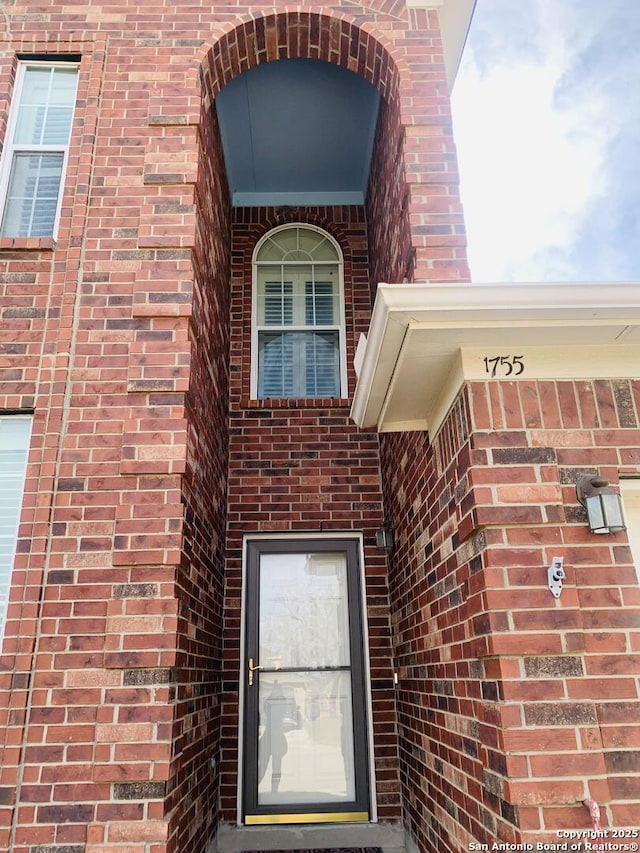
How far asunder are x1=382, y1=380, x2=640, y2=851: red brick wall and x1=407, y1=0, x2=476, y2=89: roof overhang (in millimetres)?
3096

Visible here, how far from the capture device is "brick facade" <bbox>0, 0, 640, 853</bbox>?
2.53m

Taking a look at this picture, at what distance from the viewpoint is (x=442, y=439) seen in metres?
3.25

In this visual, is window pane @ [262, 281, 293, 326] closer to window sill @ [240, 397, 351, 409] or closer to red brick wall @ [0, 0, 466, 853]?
red brick wall @ [0, 0, 466, 853]

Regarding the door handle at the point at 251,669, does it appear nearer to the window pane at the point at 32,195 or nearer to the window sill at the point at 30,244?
the window sill at the point at 30,244

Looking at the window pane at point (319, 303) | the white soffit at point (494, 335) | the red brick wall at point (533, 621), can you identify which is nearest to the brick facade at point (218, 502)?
the red brick wall at point (533, 621)

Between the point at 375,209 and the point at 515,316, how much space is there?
3.13 metres

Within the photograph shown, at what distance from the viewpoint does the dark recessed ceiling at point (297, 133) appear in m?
4.99

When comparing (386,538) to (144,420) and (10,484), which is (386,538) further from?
(10,484)

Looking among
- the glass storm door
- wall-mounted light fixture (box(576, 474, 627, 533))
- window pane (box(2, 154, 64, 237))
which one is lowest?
the glass storm door

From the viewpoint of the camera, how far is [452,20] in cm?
447

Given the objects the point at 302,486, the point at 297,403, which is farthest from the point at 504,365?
the point at 297,403

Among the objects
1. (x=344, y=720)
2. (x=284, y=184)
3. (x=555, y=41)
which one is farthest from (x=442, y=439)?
(x=555, y=41)

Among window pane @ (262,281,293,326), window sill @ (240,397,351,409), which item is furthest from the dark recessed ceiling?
window sill @ (240,397,351,409)

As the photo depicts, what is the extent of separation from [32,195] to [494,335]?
3193 mm
